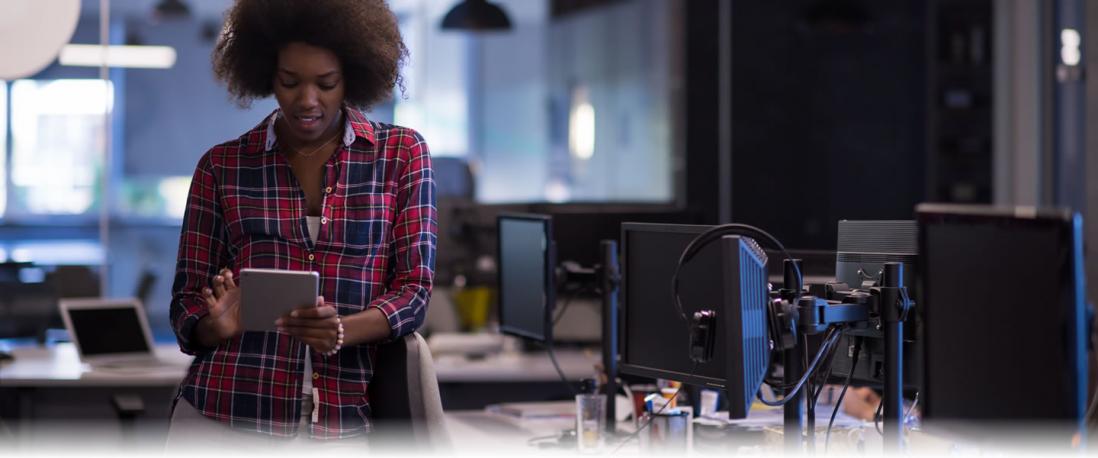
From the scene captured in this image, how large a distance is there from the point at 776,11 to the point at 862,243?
5884mm

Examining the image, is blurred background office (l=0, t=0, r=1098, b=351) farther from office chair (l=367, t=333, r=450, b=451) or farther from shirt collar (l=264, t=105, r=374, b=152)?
office chair (l=367, t=333, r=450, b=451)

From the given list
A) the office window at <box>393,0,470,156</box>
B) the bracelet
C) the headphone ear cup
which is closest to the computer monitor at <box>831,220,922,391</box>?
the headphone ear cup

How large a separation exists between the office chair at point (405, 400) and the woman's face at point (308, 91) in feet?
1.29

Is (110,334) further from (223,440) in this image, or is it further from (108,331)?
(223,440)

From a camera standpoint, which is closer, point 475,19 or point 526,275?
point 526,275

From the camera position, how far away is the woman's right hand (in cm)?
196

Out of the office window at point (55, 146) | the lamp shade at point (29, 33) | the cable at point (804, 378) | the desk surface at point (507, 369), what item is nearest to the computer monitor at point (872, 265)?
the cable at point (804, 378)

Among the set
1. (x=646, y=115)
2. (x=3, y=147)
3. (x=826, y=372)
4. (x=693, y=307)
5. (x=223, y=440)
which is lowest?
(x=223, y=440)

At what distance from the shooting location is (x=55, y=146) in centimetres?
650

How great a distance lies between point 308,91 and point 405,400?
0.55 metres

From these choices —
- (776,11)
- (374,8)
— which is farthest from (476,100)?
(374,8)

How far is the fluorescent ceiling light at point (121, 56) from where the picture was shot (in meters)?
6.07

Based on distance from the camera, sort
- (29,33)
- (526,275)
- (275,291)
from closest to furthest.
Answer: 1. (275,291)
2. (526,275)
3. (29,33)

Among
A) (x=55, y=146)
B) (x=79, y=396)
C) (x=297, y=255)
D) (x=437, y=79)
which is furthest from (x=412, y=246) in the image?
(x=437, y=79)
